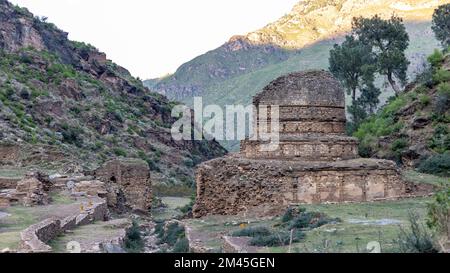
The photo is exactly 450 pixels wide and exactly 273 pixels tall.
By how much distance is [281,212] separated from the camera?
18859 millimetres

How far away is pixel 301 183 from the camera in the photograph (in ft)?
66.0

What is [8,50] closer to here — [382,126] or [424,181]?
[382,126]

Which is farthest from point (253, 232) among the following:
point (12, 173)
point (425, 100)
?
point (425, 100)

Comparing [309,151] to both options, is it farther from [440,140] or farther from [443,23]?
[443,23]

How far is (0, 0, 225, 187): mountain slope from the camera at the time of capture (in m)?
39.3

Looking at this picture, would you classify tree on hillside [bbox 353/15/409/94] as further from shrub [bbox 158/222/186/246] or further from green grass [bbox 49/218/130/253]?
green grass [bbox 49/218/130/253]

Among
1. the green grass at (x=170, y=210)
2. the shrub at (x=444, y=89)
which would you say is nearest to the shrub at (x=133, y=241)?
the green grass at (x=170, y=210)

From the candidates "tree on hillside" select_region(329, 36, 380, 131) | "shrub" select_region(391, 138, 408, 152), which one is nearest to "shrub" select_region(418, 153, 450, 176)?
"shrub" select_region(391, 138, 408, 152)

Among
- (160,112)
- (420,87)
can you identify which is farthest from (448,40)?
(160,112)

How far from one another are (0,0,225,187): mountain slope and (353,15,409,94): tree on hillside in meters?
13.2

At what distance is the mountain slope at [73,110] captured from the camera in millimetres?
39281

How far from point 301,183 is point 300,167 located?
1.41 feet

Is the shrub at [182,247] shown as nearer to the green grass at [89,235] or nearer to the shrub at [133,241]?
the shrub at [133,241]

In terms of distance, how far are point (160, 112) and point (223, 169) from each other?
42.1m
